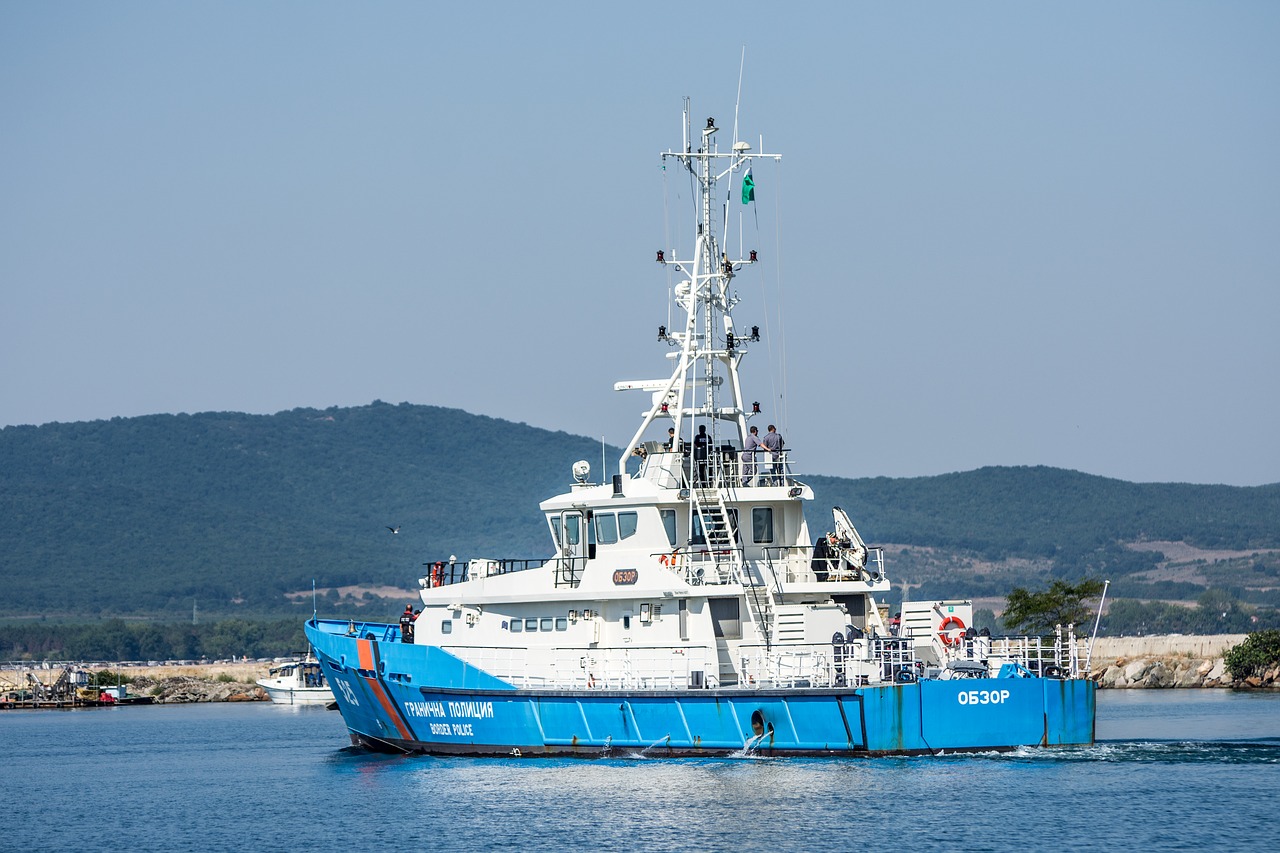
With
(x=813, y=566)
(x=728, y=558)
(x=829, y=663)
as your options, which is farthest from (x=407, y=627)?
(x=829, y=663)

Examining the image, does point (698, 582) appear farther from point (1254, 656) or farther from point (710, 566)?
point (1254, 656)

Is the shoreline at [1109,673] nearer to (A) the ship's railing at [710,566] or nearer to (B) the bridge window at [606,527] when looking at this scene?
(A) the ship's railing at [710,566]

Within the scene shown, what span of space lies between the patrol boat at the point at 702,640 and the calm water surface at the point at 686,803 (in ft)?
1.86

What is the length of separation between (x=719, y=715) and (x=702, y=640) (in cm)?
152

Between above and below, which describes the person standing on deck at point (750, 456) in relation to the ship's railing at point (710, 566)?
above

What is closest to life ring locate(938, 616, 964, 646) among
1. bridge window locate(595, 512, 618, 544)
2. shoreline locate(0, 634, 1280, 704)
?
bridge window locate(595, 512, 618, 544)

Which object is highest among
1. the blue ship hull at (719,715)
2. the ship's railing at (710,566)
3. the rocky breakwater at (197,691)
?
the ship's railing at (710,566)

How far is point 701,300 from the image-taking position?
32.8 m

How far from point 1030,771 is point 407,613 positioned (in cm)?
1307

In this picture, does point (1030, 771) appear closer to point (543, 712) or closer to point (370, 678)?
point (543, 712)

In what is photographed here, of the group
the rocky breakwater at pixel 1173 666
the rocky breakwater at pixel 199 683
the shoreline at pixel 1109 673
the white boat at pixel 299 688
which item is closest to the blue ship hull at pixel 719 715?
the shoreline at pixel 1109 673

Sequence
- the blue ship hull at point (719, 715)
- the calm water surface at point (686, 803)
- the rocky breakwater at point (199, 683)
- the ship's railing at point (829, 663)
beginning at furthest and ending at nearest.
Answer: the rocky breakwater at point (199, 683)
the ship's railing at point (829, 663)
the blue ship hull at point (719, 715)
the calm water surface at point (686, 803)

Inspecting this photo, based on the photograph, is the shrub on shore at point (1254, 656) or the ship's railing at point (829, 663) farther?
the shrub on shore at point (1254, 656)

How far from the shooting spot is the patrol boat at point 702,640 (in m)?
29.1
